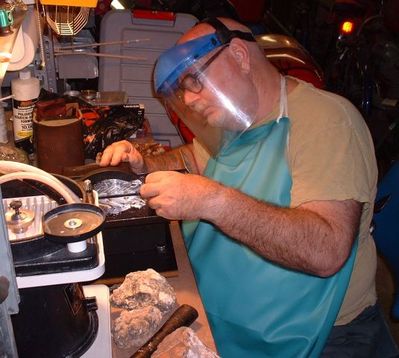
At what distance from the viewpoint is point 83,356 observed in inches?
45.8

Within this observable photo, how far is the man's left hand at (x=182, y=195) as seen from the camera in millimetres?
1236

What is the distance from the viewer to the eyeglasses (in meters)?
1.46

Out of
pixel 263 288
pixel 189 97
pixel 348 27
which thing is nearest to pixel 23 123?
pixel 189 97

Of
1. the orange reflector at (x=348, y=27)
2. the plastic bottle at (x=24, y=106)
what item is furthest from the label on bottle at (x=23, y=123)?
the orange reflector at (x=348, y=27)

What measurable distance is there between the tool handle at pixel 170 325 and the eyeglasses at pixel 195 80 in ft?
2.08

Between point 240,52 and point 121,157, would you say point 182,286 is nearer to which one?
point 121,157

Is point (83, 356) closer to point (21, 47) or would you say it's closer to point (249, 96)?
point (249, 96)

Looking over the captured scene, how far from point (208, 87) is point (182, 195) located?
0.40 m

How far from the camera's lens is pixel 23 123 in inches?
81.2

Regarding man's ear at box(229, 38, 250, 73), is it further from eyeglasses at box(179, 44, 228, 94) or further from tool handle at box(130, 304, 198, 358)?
tool handle at box(130, 304, 198, 358)

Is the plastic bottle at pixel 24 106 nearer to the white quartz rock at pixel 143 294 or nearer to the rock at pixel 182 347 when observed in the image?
the white quartz rock at pixel 143 294

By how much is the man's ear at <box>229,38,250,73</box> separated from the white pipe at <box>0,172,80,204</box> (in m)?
0.69

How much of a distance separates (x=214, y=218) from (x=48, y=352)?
1.60 ft

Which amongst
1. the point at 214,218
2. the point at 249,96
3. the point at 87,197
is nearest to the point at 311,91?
the point at 249,96
